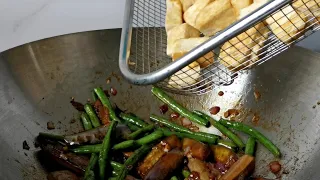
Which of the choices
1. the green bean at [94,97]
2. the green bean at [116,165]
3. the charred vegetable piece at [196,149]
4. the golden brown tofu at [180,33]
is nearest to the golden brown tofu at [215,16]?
the golden brown tofu at [180,33]

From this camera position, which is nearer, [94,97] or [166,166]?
[166,166]

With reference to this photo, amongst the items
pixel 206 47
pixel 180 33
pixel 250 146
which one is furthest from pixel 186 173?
pixel 206 47

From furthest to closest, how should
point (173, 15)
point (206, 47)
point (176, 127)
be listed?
point (176, 127) → point (173, 15) → point (206, 47)

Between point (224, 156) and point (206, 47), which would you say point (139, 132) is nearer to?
point (224, 156)

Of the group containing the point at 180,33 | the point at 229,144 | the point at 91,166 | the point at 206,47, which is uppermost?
the point at 206,47

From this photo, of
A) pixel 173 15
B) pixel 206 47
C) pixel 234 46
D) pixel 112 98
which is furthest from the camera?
pixel 112 98

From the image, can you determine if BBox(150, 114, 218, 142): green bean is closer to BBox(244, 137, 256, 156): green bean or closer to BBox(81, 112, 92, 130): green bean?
BBox(244, 137, 256, 156): green bean

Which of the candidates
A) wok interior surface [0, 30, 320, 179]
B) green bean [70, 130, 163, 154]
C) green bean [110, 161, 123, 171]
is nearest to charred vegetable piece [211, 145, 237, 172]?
wok interior surface [0, 30, 320, 179]
